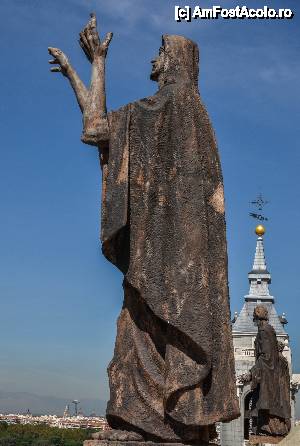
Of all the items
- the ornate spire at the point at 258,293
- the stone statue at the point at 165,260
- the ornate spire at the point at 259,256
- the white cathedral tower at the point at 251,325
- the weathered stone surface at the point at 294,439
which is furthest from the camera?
the ornate spire at the point at 259,256

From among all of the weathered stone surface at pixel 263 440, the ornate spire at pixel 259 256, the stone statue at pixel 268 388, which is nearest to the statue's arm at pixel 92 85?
the weathered stone surface at pixel 263 440

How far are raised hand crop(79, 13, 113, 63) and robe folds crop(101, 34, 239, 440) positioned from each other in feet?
1.85

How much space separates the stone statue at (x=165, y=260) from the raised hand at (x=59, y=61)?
291 mm

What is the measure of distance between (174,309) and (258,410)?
1028 centimetres

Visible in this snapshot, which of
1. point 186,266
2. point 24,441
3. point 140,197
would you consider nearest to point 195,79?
point 140,197

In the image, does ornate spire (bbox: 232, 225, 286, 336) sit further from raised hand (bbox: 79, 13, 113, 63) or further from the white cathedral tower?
raised hand (bbox: 79, 13, 113, 63)

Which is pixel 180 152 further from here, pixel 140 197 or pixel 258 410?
pixel 258 410

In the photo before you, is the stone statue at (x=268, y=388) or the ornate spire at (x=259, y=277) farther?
the ornate spire at (x=259, y=277)

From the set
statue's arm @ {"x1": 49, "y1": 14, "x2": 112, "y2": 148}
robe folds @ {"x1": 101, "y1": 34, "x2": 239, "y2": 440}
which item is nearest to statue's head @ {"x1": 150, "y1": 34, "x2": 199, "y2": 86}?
robe folds @ {"x1": 101, "y1": 34, "x2": 239, "y2": 440}

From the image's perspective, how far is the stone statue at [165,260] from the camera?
581cm

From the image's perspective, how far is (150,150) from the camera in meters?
6.24

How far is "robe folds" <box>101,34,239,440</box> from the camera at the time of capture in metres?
5.81

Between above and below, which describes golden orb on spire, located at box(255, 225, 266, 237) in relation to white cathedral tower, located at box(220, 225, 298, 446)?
above

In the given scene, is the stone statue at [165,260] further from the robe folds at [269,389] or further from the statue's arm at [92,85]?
the robe folds at [269,389]
